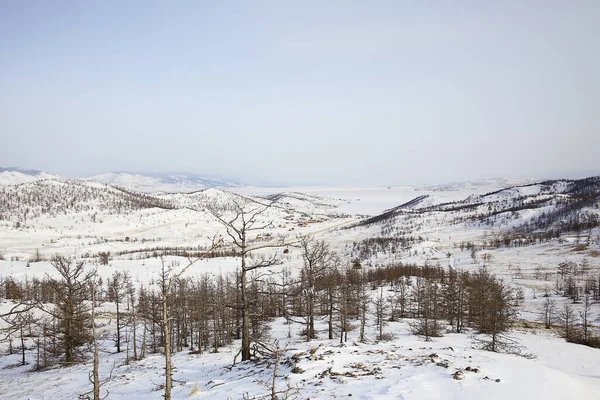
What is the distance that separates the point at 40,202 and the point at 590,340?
265 meters

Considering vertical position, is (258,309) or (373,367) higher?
(373,367)

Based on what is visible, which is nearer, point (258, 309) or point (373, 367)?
point (373, 367)

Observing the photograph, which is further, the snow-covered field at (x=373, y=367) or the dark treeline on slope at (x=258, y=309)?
the dark treeline on slope at (x=258, y=309)

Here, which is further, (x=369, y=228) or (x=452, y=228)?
(x=369, y=228)

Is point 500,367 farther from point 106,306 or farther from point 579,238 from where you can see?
point 579,238

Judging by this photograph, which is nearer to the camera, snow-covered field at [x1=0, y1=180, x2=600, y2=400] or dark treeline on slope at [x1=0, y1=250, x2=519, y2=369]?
snow-covered field at [x1=0, y1=180, x2=600, y2=400]

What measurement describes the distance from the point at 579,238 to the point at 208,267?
136 meters

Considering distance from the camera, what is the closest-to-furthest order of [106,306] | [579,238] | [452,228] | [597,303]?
[597,303]
[106,306]
[579,238]
[452,228]

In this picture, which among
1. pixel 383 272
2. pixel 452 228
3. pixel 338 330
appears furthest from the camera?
pixel 452 228

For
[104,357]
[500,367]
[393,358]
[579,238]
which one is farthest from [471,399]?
[579,238]

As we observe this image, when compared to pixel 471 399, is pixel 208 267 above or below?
below

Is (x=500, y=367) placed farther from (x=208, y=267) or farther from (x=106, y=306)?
(x=208, y=267)

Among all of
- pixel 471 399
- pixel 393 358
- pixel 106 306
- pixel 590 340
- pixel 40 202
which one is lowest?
pixel 106 306

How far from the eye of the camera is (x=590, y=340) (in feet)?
120
